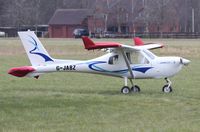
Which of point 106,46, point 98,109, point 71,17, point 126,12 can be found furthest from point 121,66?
point 71,17

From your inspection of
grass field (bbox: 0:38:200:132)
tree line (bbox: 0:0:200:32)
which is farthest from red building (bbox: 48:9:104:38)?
grass field (bbox: 0:38:200:132)

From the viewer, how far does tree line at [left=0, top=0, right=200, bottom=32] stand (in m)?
102

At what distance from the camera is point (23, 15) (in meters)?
113

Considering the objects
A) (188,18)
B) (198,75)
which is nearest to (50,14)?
(188,18)

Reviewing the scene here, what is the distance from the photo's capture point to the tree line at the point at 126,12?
102250 millimetres

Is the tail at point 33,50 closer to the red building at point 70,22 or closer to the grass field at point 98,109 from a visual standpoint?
Answer: the grass field at point 98,109

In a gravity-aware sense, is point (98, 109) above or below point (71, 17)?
below

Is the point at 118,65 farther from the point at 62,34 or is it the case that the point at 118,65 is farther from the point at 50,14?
the point at 50,14

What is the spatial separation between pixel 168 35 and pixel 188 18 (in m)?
21.4

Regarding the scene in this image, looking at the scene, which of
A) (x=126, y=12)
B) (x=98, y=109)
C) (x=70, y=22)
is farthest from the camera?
(x=70, y=22)

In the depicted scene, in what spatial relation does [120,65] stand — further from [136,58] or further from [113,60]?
[136,58]

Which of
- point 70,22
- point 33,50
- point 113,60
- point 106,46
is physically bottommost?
point 113,60

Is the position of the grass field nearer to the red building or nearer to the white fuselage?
the white fuselage

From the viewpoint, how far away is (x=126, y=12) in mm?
103562
